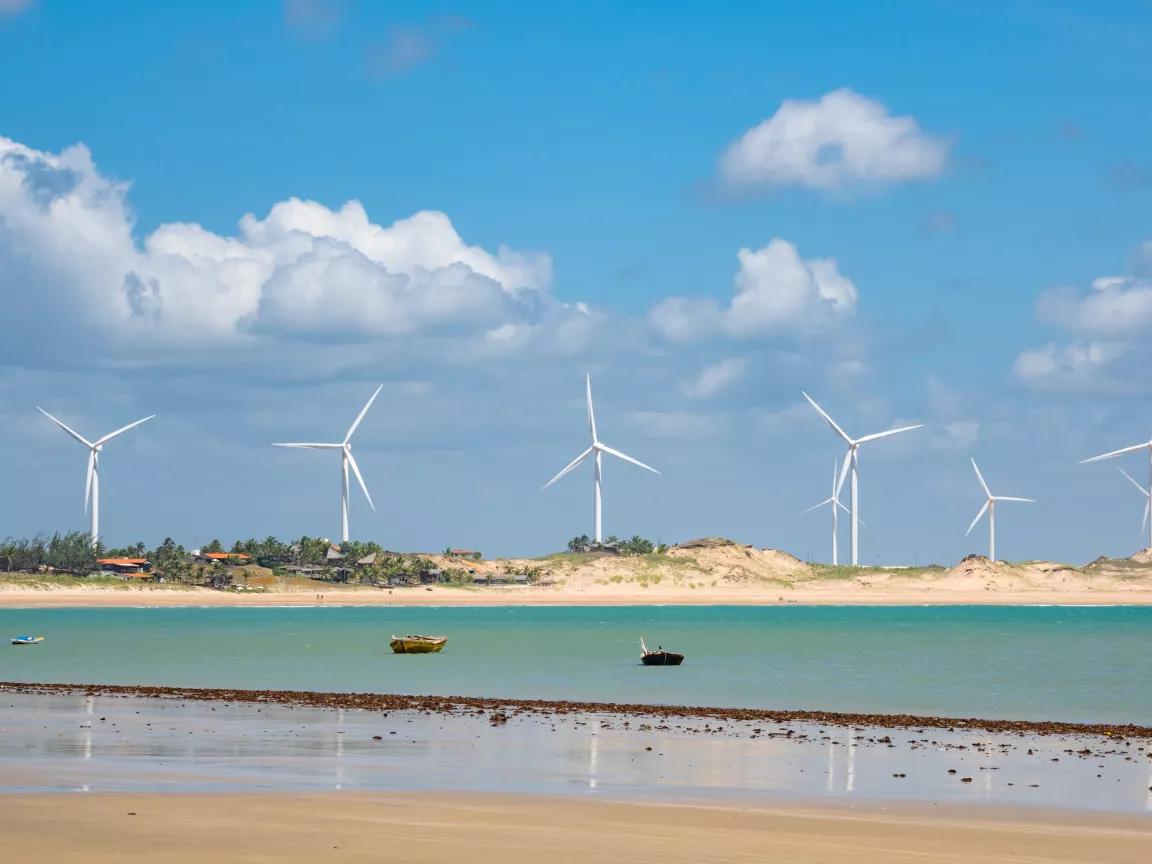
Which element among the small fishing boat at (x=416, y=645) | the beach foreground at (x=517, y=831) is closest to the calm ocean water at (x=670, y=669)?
the small fishing boat at (x=416, y=645)

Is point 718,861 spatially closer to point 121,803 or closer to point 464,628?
point 121,803

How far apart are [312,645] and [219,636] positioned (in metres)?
21.5

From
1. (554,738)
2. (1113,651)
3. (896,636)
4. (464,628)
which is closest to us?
(554,738)

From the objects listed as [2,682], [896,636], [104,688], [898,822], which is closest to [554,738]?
[898,822]

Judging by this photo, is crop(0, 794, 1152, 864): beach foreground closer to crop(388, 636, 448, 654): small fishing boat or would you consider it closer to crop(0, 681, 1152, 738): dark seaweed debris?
crop(0, 681, 1152, 738): dark seaweed debris

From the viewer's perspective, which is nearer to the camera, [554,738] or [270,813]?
[270,813]

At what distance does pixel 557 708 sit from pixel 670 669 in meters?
36.0

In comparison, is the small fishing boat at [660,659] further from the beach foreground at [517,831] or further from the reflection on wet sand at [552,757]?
the beach foreground at [517,831]

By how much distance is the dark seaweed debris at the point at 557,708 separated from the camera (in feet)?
179

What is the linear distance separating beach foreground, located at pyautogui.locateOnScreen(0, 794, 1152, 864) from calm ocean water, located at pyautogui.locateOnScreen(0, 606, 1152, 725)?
3204cm

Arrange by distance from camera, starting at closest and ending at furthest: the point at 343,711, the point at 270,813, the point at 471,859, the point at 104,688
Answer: the point at 471,859
the point at 270,813
the point at 343,711
the point at 104,688

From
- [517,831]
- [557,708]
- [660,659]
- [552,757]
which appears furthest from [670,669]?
[517,831]

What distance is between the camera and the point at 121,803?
31.1 meters

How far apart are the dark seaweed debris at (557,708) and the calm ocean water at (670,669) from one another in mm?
6047
